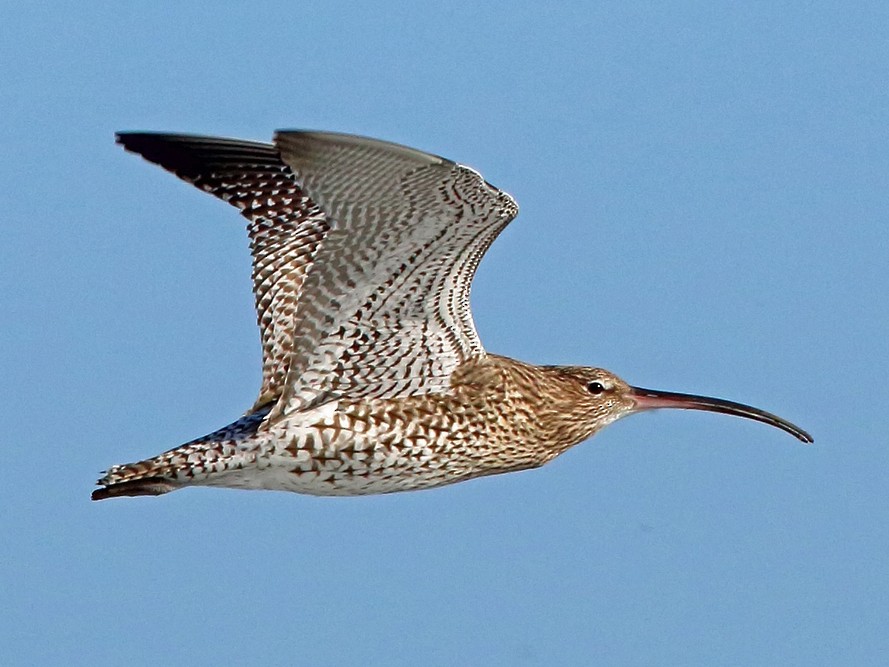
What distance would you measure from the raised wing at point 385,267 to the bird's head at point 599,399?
1160 millimetres

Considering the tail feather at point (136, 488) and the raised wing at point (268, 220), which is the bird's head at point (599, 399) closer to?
the raised wing at point (268, 220)

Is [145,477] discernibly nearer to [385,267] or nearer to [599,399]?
[385,267]

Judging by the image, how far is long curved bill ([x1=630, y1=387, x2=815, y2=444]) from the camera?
47.3 ft

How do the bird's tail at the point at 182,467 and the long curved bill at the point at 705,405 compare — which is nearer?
the bird's tail at the point at 182,467

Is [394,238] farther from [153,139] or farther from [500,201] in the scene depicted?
[153,139]

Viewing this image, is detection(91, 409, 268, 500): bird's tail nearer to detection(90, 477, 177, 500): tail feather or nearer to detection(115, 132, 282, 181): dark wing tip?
detection(90, 477, 177, 500): tail feather

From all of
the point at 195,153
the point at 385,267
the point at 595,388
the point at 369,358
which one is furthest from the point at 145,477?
the point at 595,388

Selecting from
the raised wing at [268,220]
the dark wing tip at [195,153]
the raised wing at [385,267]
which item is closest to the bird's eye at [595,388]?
the raised wing at [385,267]

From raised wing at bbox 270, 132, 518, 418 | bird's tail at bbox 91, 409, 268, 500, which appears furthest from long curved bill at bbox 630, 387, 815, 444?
bird's tail at bbox 91, 409, 268, 500

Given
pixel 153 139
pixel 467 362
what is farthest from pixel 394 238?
pixel 153 139

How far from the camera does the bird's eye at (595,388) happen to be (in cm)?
1412

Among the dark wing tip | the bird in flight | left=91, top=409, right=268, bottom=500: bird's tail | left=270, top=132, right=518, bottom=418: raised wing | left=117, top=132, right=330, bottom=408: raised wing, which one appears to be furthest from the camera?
left=117, top=132, right=330, bottom=408: raised wing

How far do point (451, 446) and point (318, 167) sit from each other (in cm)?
302

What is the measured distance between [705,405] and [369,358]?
3.31m
